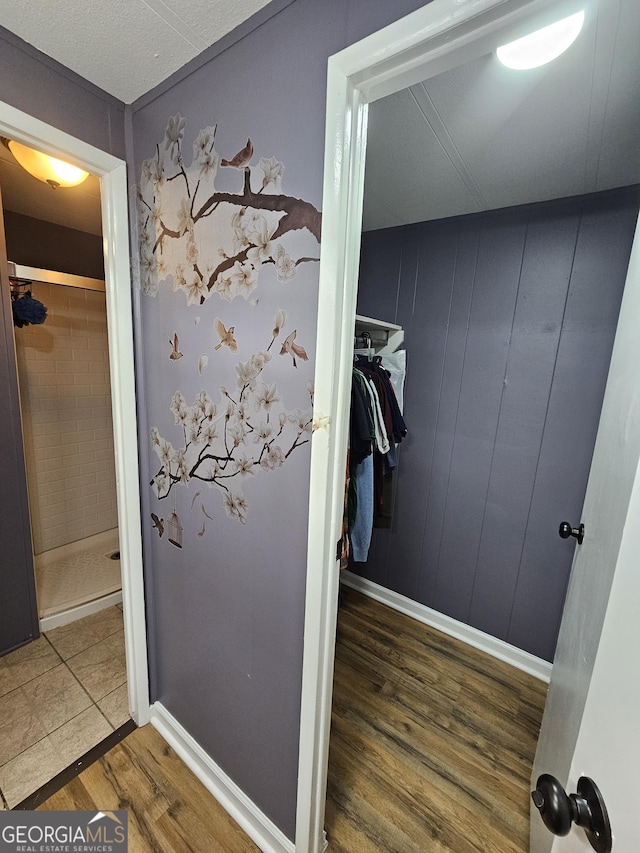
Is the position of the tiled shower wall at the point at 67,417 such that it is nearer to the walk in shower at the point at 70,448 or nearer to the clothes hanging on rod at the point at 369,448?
the walk in shower at the point at 70,448

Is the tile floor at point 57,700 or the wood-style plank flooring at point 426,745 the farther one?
the tile floor at point 57,700

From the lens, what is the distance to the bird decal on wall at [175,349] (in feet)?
3.77

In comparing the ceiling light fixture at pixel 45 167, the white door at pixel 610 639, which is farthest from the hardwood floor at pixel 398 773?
the ceiling light fixture at pixel 45 167

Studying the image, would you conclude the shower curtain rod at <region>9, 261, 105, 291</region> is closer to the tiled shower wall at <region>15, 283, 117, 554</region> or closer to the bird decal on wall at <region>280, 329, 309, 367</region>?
the tiled shower wall at <region>15, 283, 117, 554</region>

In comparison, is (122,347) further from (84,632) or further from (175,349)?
(84,632)

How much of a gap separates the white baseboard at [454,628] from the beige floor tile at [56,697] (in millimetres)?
1565

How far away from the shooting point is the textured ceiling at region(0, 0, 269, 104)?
816mm

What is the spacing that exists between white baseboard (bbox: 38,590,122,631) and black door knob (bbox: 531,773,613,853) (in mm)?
2454

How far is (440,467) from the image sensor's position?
2.02 m

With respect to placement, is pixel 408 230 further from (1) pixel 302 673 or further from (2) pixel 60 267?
(2) pixel 60 267

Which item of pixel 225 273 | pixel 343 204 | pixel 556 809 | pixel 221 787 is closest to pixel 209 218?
pixel 225 273

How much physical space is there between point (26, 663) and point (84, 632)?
0.27 m

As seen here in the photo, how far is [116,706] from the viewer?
157cm

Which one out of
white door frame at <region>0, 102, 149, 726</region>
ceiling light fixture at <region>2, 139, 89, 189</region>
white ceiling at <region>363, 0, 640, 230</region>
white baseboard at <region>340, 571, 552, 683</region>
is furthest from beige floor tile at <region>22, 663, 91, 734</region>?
white ceiling at <region>363, 0, 640, 230</region>
